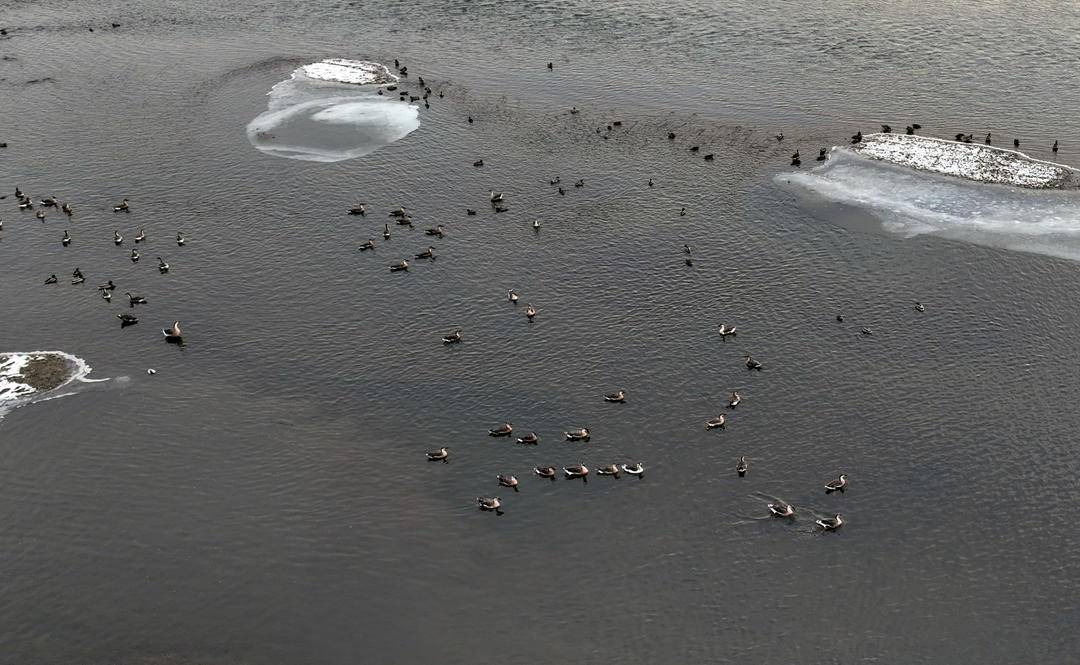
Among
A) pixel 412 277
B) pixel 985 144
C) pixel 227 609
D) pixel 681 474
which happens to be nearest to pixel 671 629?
pixel 681 474

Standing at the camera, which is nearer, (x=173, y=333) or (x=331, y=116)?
(x=173, y=333)

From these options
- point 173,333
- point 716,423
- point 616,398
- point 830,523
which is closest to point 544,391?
point 616,398

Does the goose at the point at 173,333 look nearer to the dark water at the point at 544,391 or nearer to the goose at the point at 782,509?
the dark water at the point at 544,391

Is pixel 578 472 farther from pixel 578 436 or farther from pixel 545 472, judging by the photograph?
pixel 578 436

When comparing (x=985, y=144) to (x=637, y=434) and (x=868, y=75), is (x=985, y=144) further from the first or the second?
(x=637, y=434)

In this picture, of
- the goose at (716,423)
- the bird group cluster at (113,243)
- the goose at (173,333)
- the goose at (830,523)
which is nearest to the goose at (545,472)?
the goose at (716,423)

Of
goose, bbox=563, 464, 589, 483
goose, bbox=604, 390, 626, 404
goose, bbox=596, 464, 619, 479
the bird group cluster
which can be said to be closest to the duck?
goose, bbox=563, 464, 589, 483
